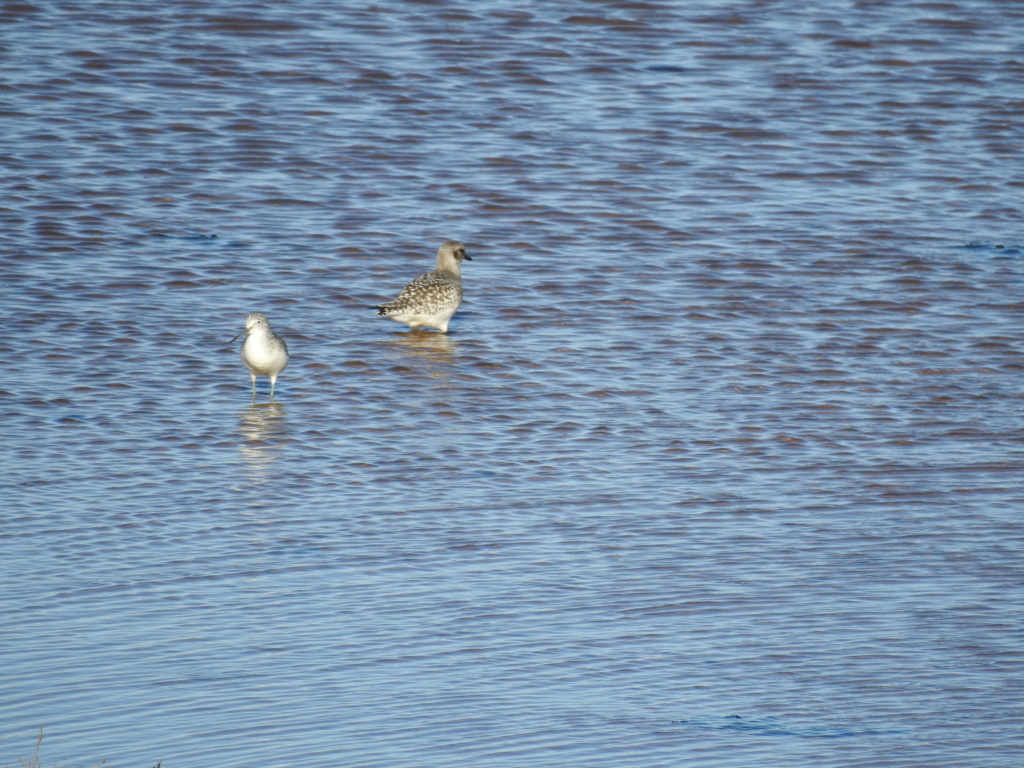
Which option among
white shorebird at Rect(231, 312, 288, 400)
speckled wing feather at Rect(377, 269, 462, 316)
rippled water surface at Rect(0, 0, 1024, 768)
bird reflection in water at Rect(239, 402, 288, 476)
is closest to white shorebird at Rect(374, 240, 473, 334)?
speckled wing feather at Rect(377, 269, 462, 316)

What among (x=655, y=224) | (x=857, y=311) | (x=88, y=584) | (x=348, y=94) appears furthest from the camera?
(x=348, y=94)

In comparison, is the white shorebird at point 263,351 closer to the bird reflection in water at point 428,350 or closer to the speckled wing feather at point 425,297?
the bird reflection in water at point 428,350

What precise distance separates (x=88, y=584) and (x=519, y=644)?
190cm

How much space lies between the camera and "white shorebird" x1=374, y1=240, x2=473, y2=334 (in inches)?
488

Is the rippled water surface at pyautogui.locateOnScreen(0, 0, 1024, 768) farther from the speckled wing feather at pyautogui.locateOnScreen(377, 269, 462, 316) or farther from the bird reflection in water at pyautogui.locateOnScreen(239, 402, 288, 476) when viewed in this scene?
the speckled wing feather at pyautogui.locateOnScreen(377, 269, 462, 316)

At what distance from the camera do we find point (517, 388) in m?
10.8

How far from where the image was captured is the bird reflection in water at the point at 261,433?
898 cm

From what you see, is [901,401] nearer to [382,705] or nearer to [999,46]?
[382,705]

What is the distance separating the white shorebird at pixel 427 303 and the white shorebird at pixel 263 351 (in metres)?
2.03

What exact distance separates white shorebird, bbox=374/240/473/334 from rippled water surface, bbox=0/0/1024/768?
220 millimetres

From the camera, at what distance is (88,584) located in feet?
22.5

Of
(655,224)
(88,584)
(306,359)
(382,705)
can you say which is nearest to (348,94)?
(655,224)

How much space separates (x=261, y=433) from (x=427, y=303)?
3.08m

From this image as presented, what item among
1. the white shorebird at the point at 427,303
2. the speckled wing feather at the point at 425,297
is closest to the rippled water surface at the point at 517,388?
the white shorebird at the point at 427,303
